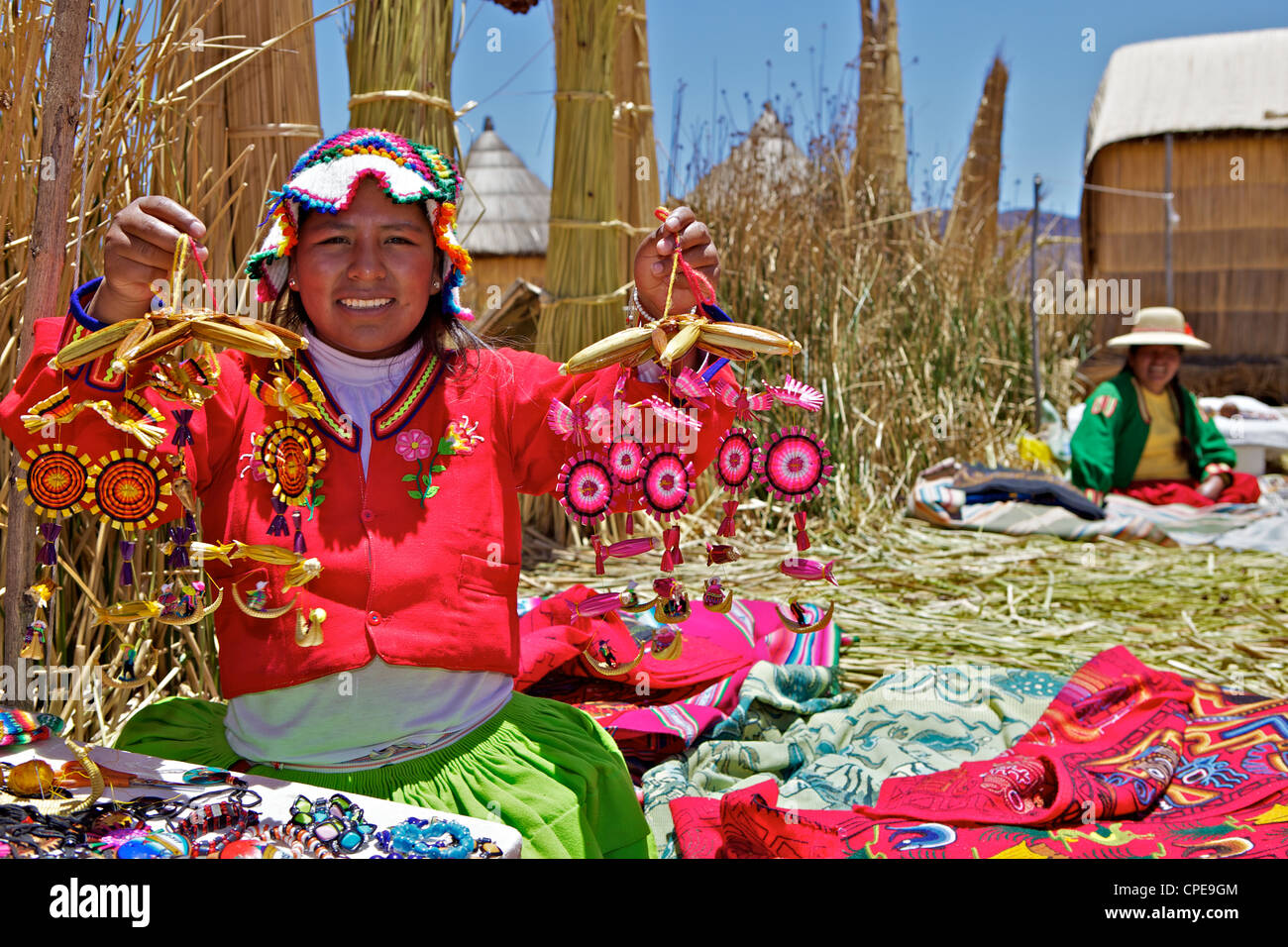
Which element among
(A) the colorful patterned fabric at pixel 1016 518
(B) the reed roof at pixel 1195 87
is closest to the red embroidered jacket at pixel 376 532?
(A) the colorful patterned fabric at pixel 1016 518

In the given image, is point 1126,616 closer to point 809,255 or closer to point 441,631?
point 809,255

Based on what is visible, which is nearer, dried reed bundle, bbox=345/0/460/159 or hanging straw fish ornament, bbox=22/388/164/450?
hanging straw fish ornament, bbox=22/388/164/450

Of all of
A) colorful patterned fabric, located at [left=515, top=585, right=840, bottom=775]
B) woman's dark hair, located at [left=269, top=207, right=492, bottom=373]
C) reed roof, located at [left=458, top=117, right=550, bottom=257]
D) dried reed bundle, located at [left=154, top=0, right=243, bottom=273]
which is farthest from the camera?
reed roof, located at [left=458, top=117, right=550, bottom=257]

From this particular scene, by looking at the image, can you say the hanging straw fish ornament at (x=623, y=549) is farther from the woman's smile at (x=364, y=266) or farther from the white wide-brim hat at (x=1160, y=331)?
the white wide-brim hat at (x=1160, y=331)

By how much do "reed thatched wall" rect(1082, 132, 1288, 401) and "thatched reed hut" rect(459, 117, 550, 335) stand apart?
18.2ft

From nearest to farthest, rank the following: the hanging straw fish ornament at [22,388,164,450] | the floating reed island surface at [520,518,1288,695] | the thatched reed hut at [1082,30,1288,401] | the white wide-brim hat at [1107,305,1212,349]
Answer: the hanging straw fish ornament at [22,388,164,450] < the floating reed island surface at [520,518,1288,695] < the white wide-brim hat at [1107,305,1212,349] < the thatched reed hut at [1082,30,1288,401]

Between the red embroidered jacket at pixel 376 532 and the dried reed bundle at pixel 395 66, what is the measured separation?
160 centimetres

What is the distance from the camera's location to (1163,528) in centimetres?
499

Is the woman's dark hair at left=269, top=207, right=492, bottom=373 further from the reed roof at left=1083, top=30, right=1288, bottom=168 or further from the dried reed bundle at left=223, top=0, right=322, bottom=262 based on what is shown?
the reed roof at left=1083, top=30, right=1288, bottom=168

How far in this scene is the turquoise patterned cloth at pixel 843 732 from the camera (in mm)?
2355

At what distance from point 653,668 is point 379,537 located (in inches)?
54.3

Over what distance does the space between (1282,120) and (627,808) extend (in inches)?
358

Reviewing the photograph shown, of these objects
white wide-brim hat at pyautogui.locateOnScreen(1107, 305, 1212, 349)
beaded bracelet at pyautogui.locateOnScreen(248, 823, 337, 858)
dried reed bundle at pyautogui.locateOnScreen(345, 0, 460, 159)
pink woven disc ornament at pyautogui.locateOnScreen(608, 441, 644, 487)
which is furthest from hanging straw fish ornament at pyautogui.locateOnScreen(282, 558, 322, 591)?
white wide-brim hat at pyautogui.locateOnScreen(1107, 305, 1212, 349)

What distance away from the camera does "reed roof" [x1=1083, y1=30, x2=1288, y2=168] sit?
8.80m
